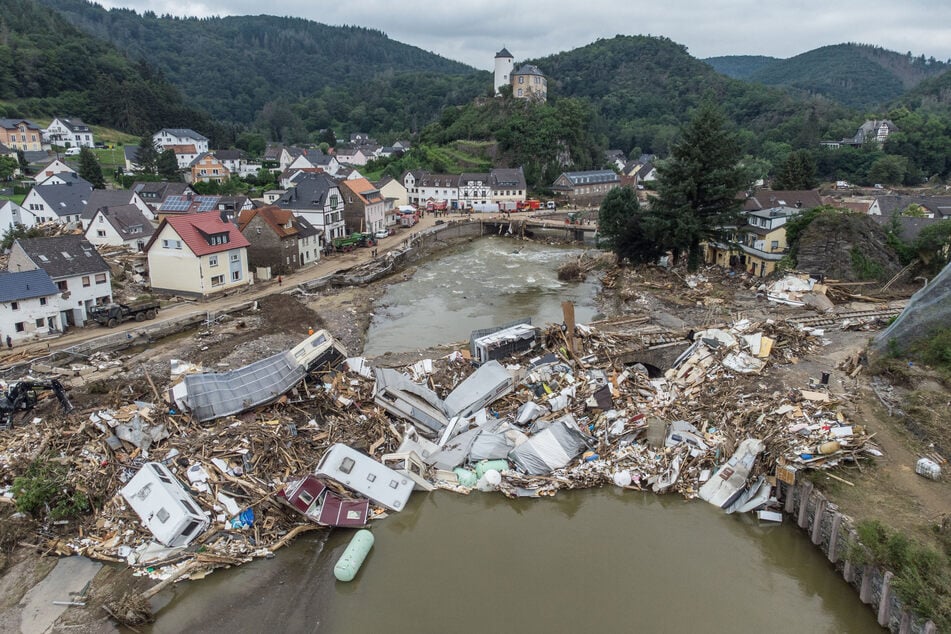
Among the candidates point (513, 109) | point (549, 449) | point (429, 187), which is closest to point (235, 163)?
point (429, 187)

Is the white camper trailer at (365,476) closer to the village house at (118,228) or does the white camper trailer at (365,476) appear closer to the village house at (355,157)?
the village house at (118,228)

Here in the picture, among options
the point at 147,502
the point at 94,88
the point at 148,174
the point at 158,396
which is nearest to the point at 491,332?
the point at 158,396

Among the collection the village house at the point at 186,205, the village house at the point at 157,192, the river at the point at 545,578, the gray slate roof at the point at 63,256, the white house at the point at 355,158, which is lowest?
the river at the point at 545,578

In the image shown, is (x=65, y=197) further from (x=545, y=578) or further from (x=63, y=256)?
(x=545, y=578)

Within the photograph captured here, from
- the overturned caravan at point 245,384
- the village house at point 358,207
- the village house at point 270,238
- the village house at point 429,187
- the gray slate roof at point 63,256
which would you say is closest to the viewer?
the overturned caravan at point 245,384

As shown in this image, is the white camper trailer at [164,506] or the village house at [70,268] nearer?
the white camper trailer at [164,506]

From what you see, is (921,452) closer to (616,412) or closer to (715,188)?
(616,412)

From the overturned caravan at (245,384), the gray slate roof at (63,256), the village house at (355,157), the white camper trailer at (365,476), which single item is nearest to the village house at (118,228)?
the gray slate roof at (63,256)

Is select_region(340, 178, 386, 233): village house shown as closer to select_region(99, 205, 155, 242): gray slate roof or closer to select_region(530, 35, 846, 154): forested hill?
select_region(99, 205, 155, 242): gray slate roof
